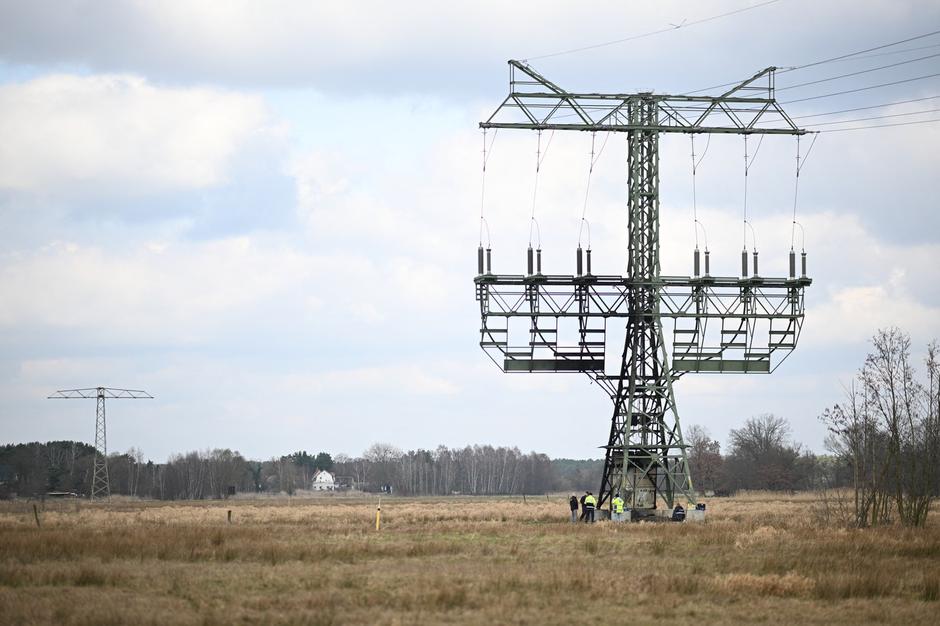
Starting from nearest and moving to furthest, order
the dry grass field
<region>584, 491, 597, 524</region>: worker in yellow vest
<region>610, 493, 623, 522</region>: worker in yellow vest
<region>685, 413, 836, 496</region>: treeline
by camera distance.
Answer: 1. the dry grass field
2. <region>584, 491, 597, 524</region>: worker in yellow vest
3. <region>610, 493, 623, 522</region>: worker in yellow vest
4. <region>685, 413, 836, 496</region>: treeline

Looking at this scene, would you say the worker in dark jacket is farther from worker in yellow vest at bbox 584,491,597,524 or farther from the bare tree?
the bare tree

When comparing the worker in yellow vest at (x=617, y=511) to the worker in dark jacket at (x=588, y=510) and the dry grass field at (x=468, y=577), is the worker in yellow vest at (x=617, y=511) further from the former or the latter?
the dry grass field at (x=468, y=577)

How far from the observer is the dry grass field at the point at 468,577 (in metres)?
20.8

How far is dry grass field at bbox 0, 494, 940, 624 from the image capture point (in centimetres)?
2078

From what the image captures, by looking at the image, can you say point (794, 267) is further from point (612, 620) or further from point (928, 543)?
point (612, 620)

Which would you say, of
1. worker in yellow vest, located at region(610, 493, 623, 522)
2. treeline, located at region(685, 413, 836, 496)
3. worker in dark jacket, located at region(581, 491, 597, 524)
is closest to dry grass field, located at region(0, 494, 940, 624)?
worker in dark jacket, located at region(581, 491, 597, 524)

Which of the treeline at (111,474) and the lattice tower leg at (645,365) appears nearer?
the lattice tower leg at (645,365)

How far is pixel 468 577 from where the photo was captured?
993 inches

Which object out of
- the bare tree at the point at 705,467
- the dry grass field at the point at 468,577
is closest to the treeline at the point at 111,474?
the bare tree at the point at 705,467

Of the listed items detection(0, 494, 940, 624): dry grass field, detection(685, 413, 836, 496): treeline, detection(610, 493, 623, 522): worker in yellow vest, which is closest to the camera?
detection(0, 494, 940, 624): dry grass field

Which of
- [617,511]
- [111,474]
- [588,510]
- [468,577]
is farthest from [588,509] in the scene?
[111,474]

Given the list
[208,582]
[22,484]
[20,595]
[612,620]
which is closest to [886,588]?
[612,620]

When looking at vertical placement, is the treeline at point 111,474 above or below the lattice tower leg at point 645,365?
below

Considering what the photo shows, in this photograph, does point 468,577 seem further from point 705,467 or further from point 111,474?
point 111,474
